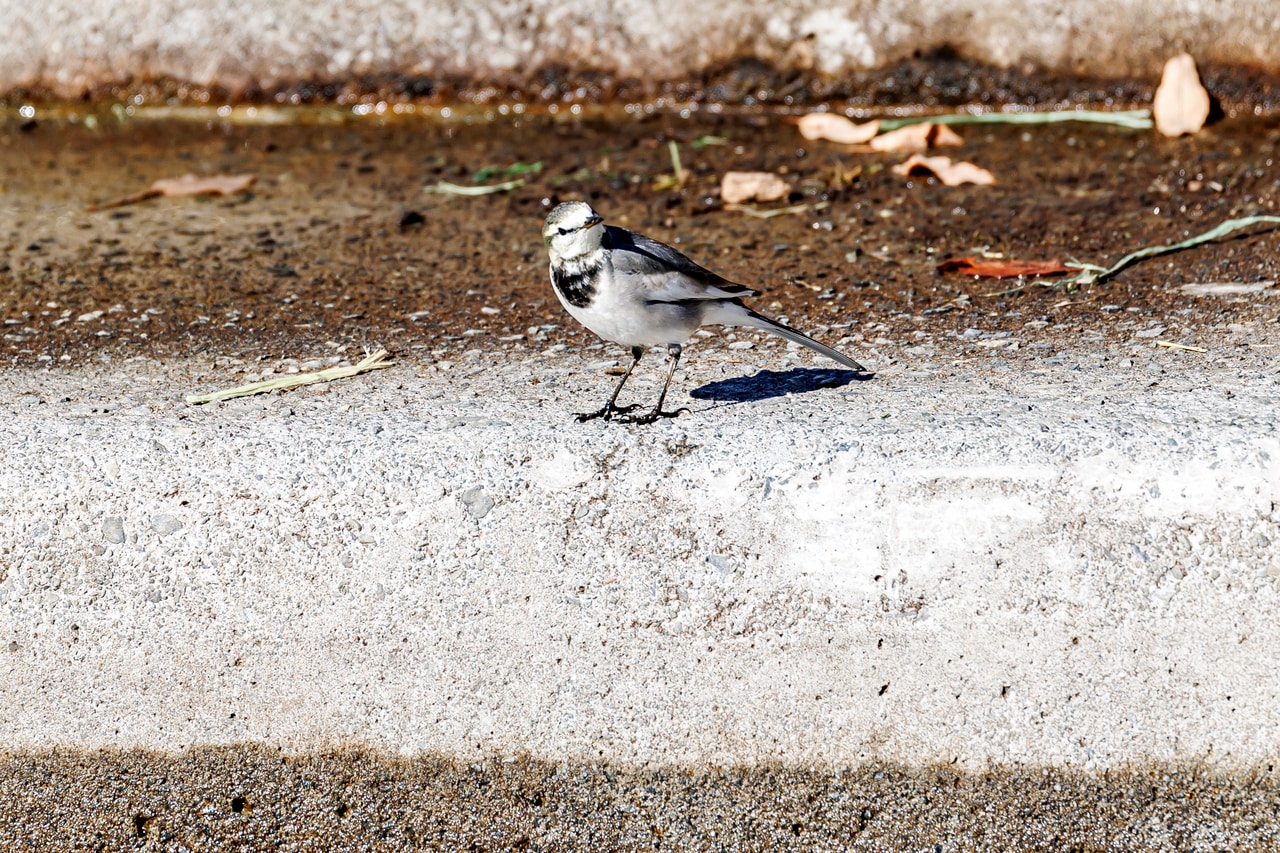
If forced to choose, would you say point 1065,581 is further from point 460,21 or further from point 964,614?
point 460,21

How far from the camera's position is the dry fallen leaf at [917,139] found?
16.9 ft

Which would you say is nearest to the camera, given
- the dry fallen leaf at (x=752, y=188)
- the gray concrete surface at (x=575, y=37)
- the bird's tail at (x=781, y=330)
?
the bird's tail at (x=781, y=330)

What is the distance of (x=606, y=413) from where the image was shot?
3018 mm

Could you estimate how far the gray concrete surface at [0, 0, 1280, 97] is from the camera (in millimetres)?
5516

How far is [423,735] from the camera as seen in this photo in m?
2.88

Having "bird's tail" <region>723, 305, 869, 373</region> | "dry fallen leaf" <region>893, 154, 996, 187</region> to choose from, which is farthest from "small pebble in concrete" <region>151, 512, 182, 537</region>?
"dry fallen leaf" <region>893, 154, 996, 187</region>

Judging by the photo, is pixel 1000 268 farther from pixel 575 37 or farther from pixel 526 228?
pixel 575 37

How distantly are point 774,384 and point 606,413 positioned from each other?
475 millimetres

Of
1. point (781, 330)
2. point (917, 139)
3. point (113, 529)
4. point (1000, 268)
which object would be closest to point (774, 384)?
point (781, 330)

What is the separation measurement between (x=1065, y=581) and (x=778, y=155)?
2.81 m

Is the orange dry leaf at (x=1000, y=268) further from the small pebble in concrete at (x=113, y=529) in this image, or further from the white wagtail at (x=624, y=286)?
the small pebble in concrete at (x=113, y=529)

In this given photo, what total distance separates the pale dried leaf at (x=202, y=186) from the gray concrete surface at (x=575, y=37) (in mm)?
977

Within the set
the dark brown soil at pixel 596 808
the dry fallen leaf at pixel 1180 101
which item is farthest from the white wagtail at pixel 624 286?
the dry fallen leaf at pixel 1180 101

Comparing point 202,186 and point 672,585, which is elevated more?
point 202,186
